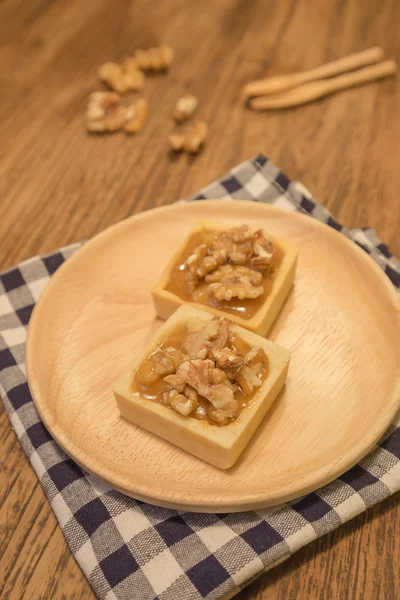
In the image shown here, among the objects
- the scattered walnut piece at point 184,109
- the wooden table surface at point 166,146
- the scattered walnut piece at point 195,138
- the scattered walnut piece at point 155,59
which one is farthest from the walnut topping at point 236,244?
the scattered walnut piece at point 155,59

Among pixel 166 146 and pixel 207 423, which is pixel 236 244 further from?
pixel 166 146

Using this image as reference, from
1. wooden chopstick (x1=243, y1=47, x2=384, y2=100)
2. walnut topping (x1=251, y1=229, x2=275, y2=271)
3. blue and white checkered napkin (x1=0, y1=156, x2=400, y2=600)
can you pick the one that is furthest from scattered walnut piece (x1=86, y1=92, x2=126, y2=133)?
blue and white checkered napkin (x1=0, y1=156, x2=400, y2=600)

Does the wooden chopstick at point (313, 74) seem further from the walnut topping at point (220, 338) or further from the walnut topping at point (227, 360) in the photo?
the walnut topping at point (227, 360)

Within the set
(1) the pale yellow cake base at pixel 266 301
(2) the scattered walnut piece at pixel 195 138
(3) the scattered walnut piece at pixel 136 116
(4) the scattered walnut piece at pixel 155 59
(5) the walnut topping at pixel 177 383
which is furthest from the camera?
(4) the scattered walnut piece at pixel 155 59

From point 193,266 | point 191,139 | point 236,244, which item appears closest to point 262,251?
point 236,244

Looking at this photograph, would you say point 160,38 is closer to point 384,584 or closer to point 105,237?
point 105,237

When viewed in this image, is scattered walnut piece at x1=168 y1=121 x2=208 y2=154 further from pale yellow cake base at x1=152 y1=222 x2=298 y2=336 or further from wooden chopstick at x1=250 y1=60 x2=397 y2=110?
pale yellow cake base at x1=152 y1=222 x2=298 y2=336
